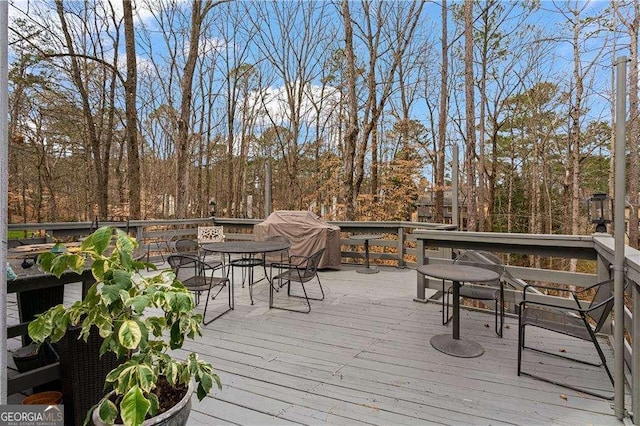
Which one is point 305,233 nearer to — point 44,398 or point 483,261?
point 483,261

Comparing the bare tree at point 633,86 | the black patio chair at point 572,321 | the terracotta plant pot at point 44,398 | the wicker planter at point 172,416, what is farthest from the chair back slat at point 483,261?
the bare tree at point 633,86

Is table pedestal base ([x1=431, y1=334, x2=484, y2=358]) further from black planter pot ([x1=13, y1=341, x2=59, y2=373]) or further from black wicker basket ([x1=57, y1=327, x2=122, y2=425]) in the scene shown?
black planter pot ([x1=13, y1=341, x2=59, y2=373])

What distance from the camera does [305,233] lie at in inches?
216

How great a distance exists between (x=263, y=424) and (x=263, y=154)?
17.1 metres

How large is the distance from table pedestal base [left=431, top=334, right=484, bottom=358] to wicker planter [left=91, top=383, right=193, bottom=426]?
2.10m

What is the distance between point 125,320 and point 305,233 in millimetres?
4295

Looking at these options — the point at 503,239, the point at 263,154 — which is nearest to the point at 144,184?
the point at 263,154

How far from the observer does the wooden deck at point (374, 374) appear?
6.10ft

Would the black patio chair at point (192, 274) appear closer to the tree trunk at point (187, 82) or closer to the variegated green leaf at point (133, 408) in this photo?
the variegated green leaf at point (133, 408)

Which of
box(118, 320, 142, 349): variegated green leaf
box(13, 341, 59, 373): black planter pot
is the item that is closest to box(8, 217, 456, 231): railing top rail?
box(13, 341, 59, 373): black planter pot

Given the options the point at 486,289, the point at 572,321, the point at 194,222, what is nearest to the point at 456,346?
the point at 486,289

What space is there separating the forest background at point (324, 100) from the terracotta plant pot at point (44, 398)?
6213 millimetres

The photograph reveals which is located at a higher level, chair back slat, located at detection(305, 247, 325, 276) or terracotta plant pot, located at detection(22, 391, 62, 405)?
chair back slat, located at detection(305, 247, 325, 276)

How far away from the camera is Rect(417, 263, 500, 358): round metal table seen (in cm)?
260
